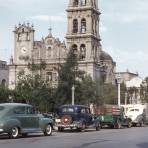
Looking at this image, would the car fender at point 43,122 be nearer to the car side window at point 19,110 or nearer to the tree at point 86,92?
the car side window at point 19,110

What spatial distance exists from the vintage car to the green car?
5.91 metres

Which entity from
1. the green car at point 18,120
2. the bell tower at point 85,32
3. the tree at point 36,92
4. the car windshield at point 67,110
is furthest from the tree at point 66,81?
the bell tower at point 85,32

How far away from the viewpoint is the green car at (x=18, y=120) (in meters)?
25.5

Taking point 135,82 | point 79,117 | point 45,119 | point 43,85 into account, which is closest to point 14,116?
point 45,119

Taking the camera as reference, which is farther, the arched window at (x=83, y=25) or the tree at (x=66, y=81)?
the arched window at (x=83, y=25)

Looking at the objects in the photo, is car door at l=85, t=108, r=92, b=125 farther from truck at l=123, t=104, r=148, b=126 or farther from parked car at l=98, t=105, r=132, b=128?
truck at l=123, t=104, r=148, b=126

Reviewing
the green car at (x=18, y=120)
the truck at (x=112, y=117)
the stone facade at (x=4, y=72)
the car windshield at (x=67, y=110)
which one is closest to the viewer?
the green car at (x=18, y=120)

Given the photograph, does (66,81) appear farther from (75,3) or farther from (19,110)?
(75,3)

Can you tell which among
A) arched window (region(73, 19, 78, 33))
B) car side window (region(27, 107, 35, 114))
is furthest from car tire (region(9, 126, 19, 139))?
arched window (region(73, 19, 78, 33))

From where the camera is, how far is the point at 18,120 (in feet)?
86.1

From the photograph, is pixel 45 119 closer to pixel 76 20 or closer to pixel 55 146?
pixel 55 146

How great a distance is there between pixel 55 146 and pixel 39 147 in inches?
31.0

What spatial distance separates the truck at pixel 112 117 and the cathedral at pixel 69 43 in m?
50.7

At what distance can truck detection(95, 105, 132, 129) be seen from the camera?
42.5 meters
